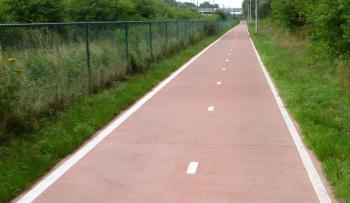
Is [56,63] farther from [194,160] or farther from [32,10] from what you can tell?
[32,10]

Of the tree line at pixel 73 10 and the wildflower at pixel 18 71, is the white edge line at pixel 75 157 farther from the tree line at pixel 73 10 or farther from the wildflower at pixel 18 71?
the tree line at pixel 73 10

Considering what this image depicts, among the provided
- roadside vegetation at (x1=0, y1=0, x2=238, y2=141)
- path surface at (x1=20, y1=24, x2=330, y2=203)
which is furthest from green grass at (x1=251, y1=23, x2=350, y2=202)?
roadside vegetation at (x1=0, y1=0, x2=238, y2=141)

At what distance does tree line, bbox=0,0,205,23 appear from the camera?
19.4 m

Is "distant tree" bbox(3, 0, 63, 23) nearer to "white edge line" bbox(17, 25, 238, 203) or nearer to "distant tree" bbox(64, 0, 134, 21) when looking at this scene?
"distant tree" bbox(64, 0, 134, 21)

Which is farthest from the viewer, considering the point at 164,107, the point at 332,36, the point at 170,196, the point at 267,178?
the point at 332,36

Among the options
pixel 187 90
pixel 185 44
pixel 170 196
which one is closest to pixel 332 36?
pixel 187 90

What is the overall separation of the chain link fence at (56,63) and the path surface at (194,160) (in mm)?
1448

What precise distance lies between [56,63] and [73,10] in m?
15.6

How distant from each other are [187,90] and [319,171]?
7.83 metres

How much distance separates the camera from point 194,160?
24.5 ft

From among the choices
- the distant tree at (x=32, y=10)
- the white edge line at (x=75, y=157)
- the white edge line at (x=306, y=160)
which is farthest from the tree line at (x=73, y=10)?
the white edge line at (x=306, y=160)

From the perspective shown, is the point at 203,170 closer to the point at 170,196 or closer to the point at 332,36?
the point at 170,196

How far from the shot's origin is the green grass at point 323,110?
6.95 meters

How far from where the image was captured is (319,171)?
696 cm
